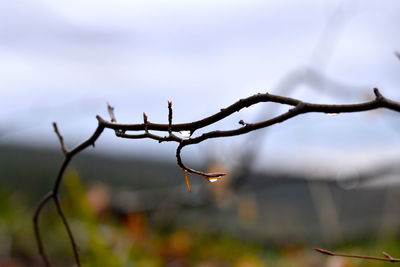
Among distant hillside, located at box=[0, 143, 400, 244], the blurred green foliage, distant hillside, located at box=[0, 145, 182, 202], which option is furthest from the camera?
distant hillside, located at box=[0, 145, 182, 202]

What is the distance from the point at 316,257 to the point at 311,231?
97cm

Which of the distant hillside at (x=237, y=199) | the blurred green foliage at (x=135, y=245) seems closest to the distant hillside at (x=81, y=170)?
the distant hillside at (x=237, y=199)

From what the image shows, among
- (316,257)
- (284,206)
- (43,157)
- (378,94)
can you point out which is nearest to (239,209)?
(284,206)

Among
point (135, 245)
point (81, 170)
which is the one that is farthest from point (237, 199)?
point (135, 245)

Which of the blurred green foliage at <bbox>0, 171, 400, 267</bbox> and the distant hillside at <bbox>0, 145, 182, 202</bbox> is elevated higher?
the distant hillside at <bbox>0, 145, 182, 202</bbox>

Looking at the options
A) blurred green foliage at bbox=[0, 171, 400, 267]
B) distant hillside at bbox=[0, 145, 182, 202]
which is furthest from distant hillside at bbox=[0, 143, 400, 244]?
blurred green foliage at bbox=[0, 171, 400, 267]

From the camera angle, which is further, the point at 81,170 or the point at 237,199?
the point at 81,170

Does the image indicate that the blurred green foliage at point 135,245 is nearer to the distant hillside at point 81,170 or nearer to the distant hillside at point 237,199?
the distant hillside at point 237,199

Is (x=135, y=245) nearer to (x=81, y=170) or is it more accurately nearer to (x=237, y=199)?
(x=237, y=199)

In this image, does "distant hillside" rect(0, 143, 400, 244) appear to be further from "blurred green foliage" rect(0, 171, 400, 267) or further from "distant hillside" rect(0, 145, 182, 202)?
"blurred green foliage" rect(0, 171, 400, 267)

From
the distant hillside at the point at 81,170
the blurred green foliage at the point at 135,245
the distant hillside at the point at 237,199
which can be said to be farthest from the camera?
the distant hillside at the point at 81,170

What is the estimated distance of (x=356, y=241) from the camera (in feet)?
9.17

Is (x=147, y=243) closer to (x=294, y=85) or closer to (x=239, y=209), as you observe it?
(x=294, y=85)

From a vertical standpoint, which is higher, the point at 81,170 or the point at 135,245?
the point at 81,170
